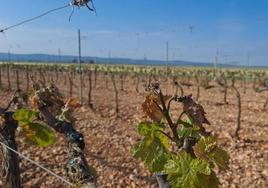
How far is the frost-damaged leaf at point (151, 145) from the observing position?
8.80ft

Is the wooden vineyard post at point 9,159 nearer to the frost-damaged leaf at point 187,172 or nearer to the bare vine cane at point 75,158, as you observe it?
the bare vine cane at point 75,158

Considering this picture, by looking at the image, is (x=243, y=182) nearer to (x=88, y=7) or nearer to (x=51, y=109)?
(x=51, y=109)

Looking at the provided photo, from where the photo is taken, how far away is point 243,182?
24.0 ft

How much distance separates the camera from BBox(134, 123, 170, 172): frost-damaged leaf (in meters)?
2.68

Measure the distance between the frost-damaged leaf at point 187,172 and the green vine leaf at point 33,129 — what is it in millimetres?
2008

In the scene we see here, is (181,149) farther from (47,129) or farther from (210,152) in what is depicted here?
(47,129)

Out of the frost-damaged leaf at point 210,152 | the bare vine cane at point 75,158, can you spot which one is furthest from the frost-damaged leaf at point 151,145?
the bare vine cane at point 75,158

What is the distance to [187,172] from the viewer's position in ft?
7.75

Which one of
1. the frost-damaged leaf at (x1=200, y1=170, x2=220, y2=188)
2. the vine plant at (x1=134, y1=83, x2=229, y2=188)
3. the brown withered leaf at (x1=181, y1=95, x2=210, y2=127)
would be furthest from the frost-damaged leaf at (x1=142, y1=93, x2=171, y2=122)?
the frost-damaged leaf at (x1=200, y1=170, x2=220, y2=188)

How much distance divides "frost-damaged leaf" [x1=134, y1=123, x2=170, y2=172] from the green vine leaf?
1597 mm

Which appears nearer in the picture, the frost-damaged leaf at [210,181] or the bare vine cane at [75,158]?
the frost-damaged leaf at [210,181]

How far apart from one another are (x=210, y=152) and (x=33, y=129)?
2.14m

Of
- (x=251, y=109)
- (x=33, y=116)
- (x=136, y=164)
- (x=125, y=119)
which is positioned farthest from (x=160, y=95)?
(x=251, y=109)

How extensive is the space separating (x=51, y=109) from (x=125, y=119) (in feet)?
26.5
